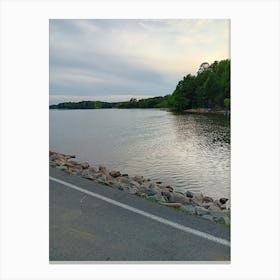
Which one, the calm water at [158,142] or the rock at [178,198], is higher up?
the calm water at [158,142]

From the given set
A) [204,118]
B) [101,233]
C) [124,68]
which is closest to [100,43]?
[124,68]

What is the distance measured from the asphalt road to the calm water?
69 cm

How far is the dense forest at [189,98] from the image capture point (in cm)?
290

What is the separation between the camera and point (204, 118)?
3250 millimetres

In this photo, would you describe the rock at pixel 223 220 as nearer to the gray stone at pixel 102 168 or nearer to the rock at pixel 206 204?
the rock at pixel 206 204

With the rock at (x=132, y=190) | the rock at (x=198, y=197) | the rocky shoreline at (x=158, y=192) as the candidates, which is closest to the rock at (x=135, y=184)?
the rocky shoreline at (x=158, y=192)

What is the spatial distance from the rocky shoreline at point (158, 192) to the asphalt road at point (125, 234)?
0.16 m

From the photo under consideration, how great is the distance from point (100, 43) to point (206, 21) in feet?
3.17

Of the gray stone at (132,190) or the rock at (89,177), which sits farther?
the rock at (89,177)

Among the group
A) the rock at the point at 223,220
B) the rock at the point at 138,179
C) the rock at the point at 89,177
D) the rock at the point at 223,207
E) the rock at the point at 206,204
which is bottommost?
the rock at the point at 223,207

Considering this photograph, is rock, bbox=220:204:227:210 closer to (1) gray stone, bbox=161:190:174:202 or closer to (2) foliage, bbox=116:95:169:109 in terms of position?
(1) gray stone, bbox=161:190:174:202

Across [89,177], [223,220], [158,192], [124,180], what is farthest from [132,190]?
[223,220]

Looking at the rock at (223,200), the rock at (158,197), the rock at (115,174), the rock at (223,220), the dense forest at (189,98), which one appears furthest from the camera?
the rock at (115,174)
